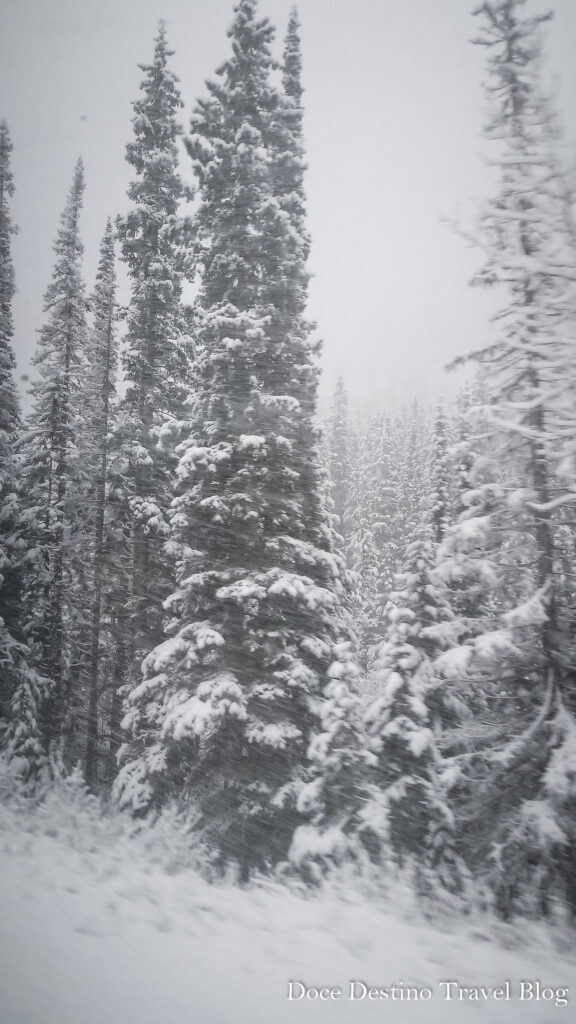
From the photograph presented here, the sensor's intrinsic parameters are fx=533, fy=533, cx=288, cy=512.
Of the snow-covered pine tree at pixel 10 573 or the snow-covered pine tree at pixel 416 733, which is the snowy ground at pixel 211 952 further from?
the snow-covered pine tree at pixel 10 573

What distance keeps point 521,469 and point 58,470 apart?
14.4 metres

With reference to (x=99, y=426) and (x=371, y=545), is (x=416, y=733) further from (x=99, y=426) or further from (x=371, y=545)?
(x=371, y=545)

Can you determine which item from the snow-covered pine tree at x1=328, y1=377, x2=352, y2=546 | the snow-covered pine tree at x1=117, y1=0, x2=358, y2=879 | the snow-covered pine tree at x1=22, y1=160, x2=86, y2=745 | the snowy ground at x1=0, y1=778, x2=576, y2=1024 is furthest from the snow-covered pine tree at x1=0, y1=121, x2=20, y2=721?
the snow-covered pine tree at x1=328, y1=377, x2=352, y2=546

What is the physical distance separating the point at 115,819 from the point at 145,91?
2029 centimetres

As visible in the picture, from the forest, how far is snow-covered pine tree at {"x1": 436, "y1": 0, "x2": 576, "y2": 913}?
1.5 inches

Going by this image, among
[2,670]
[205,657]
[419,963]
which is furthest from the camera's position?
[2,670]

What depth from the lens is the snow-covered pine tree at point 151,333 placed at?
15484mm

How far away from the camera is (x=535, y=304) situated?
8578mm

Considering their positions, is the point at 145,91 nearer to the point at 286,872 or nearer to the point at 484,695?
the point at 484,695

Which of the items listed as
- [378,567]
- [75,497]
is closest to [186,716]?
[75,497]

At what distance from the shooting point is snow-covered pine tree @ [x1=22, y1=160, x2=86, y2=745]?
17031 mm

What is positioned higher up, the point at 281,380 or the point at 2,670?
the point at 281,380

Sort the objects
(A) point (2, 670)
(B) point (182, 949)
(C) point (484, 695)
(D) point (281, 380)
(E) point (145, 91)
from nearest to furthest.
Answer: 1. (B) point (182, 949)
2. (C) point (484, 695)
3. (D) point (281, 380)
4. (A) point (2, 670)
5. (E) point (145, 91)

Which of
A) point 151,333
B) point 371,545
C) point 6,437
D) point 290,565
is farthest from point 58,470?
point 371,545
